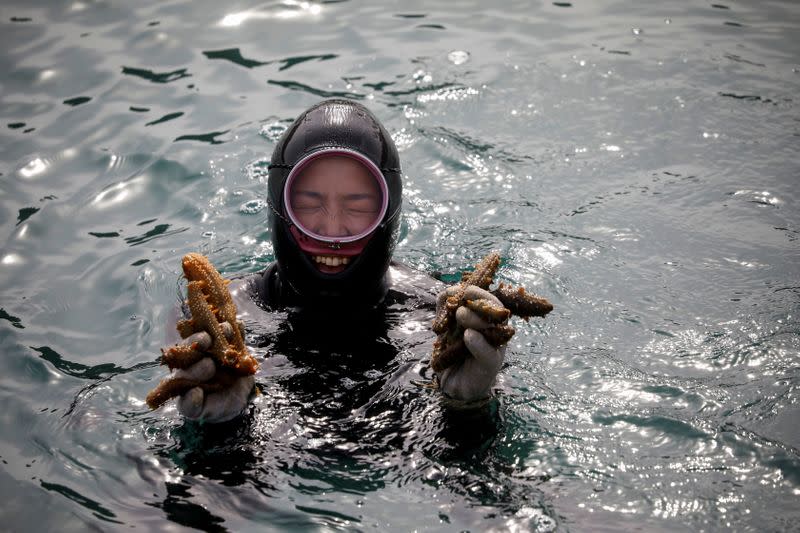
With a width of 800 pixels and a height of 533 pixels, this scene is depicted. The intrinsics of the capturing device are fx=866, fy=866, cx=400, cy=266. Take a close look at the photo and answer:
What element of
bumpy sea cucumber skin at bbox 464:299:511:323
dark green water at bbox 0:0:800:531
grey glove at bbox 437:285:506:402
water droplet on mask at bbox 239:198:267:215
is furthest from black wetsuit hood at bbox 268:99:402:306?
water droplet on mask at bbox 239:198:267:215

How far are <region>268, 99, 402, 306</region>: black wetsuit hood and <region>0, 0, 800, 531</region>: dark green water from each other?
0.45 m

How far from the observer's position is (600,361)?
16.1 feet

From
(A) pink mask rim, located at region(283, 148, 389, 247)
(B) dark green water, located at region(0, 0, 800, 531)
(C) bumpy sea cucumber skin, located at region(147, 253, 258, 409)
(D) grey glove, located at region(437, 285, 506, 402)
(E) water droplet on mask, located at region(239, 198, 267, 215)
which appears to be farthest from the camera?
(E) water droplet on mask, located at region(239, 198, 267, 215)

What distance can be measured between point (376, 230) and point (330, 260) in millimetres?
292

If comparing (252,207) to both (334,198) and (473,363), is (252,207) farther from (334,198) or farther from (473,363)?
(473,363)

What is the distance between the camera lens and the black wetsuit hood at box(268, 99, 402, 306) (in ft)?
14.8

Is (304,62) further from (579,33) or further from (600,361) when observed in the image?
(600,361)

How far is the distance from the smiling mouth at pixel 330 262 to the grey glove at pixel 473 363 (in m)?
0.68

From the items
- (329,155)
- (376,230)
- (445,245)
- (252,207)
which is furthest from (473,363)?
(252,207)

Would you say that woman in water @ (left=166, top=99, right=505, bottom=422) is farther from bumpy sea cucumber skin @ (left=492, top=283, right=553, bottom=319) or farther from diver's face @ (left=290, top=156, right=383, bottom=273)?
bumpy sea cucumber skin @ (left=492, top=283, right=553, bottom=319)

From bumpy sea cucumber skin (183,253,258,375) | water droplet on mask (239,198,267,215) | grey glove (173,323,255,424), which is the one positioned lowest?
water droplet on mask (239,198,267,215)

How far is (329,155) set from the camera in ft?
14.6

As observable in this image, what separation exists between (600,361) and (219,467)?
2.22 meters

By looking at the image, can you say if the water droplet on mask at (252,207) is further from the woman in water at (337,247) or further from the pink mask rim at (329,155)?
the pink mask rim at (329,155)
